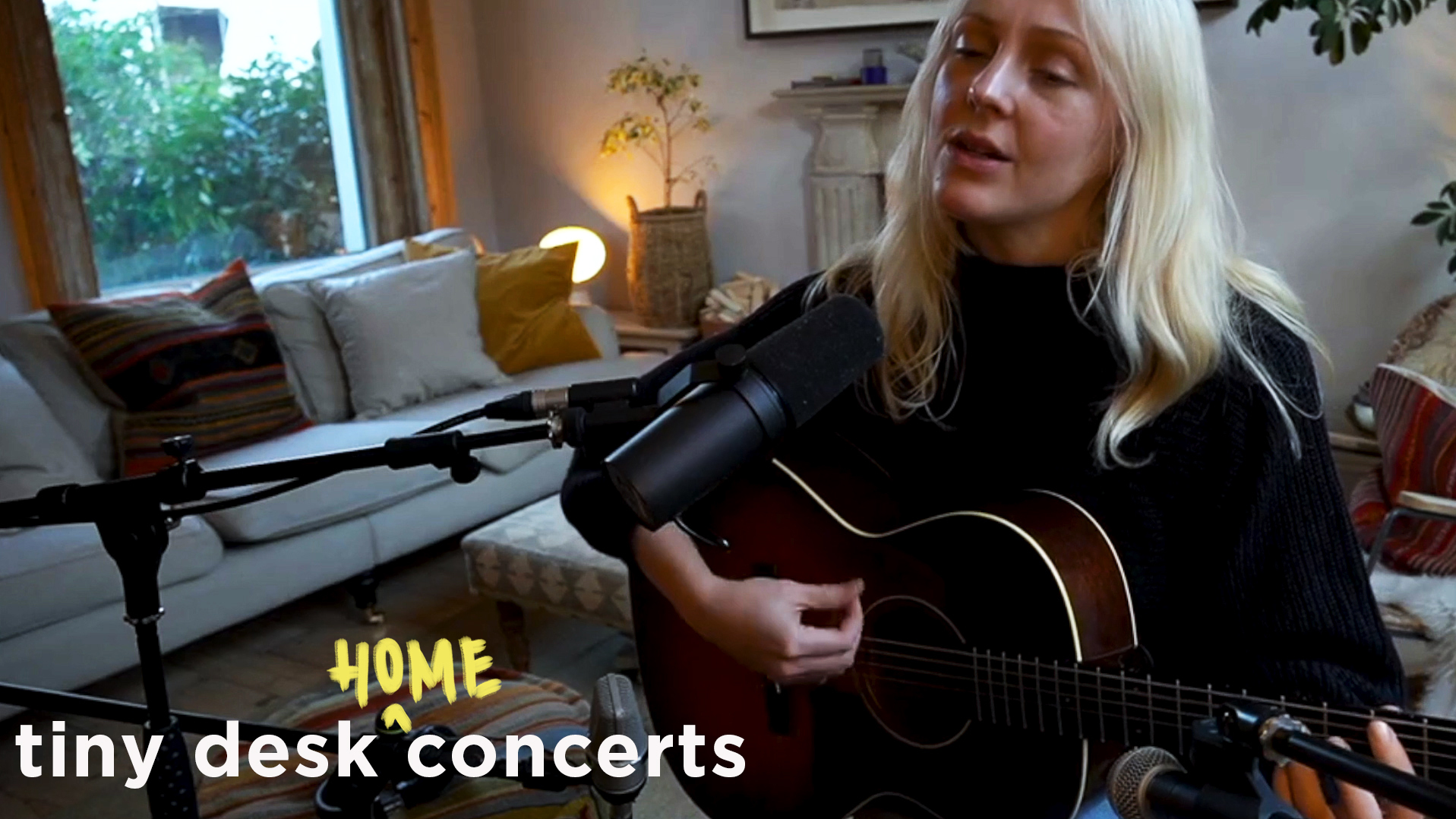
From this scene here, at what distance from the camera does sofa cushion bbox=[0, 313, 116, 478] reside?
2939 mm

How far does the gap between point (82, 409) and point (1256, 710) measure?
9.98 feet

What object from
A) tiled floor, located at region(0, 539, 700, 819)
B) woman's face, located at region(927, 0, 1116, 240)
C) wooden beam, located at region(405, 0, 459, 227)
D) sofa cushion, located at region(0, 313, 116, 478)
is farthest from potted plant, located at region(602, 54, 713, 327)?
woman's face, located at region(927, 0, 1116, 240)

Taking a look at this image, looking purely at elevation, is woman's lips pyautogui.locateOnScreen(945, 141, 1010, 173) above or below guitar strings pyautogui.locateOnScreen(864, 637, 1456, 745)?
above

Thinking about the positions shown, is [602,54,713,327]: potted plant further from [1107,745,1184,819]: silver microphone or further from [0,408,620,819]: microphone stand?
[1107,745,1184,819]: silver microphone

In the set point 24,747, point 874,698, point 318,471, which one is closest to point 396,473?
point 24,747

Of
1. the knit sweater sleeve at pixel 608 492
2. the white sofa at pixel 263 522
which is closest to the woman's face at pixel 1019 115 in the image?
the knit sweater sleeve at pixel 608 492

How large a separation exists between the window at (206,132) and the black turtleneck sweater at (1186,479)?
3143mm

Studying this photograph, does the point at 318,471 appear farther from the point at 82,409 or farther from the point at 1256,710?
the point at 82,409

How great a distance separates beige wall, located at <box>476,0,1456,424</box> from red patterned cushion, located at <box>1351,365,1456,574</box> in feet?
2.53

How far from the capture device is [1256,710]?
592 mm

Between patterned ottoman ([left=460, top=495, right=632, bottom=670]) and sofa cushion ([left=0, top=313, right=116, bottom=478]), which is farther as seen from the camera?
sofa cushion ([left=0, top=313, right=116, bottom=478])

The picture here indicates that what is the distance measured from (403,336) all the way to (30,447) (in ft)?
3.44

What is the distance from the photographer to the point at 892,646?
3.81 feet

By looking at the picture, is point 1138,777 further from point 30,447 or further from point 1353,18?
point 30,447
